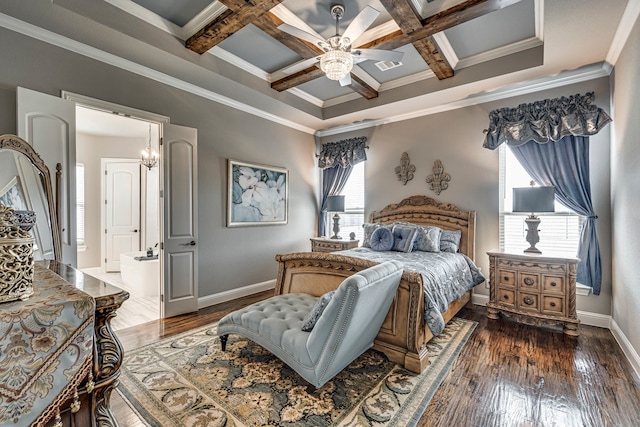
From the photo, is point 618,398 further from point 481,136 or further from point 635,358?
point 481,136

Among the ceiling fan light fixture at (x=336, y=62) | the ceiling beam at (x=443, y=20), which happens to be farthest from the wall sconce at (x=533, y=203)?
the ceiling fan light fixture at (x=336, y=62)

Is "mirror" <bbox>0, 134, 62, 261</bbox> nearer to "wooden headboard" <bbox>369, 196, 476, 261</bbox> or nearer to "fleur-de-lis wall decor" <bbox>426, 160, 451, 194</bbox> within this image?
"wooden headboard" <bbox>369, 196, 476, 261</bbox>

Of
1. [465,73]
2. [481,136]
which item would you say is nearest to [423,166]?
[481,136]

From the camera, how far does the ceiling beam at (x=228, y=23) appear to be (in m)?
2.54

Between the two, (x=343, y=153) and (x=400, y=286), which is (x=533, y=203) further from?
(x=343, y=153)

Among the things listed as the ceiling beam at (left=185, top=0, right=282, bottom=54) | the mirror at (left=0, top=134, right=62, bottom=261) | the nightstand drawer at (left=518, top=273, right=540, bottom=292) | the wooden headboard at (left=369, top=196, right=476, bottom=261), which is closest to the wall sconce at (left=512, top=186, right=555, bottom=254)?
the nightstand drawer at (left=518, top=273, right=540, bottom=292)

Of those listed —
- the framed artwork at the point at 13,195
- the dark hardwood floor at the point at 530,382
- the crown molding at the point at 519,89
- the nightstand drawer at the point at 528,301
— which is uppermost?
the crown molding at the point at 519,89

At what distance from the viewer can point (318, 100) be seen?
513 centimetres

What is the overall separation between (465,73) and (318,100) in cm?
236

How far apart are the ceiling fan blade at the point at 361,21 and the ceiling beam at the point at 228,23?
66 centimetres

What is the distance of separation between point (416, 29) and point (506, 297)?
3.22 meters

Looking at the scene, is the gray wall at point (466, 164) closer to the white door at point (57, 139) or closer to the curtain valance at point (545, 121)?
the curtain valance at point (545, 121)

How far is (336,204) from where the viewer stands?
528 centimetres

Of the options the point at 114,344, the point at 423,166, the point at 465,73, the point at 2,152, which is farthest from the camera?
the point at 423,166
